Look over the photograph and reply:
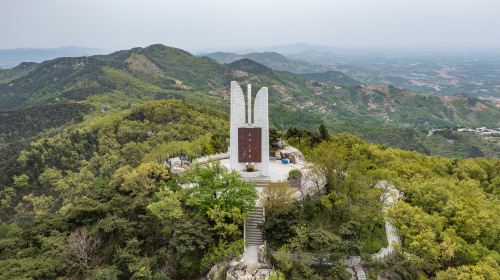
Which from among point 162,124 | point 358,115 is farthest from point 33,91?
point 358,115

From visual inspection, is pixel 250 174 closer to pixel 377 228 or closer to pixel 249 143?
pixel 249 143

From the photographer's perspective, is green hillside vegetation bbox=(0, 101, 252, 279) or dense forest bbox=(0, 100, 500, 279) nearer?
dense forest bbox=(0, 100, 500, 279)

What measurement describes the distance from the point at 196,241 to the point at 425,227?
15.3 metres

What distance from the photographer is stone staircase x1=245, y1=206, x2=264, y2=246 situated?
75.8ft

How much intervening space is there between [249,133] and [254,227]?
845 cm

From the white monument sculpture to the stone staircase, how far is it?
516 centimetres

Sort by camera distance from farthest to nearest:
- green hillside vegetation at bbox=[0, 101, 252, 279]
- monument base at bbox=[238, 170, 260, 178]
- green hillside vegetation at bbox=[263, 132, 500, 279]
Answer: monument base at bbox=[238, 170, 260, 178] → green hillside vegetation at bbox=[0, 101, 252, 279] → green hillside vegetation at bbox=[263, 132, 500, 279]

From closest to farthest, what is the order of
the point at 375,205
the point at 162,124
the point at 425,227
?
the point at 425,227 → the point at 375,205 → the point at 162,124

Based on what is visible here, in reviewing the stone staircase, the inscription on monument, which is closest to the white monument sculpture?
the inscription on monument

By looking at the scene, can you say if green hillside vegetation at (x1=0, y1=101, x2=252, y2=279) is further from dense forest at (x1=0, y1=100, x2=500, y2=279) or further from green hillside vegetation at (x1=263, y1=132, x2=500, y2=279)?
green hillside vegetation at (x1=263, y1=132, x2=500, y2=279)

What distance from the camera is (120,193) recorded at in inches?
1142

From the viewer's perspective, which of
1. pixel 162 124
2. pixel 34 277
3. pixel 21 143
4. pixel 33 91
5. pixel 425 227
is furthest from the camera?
pixel 33 91

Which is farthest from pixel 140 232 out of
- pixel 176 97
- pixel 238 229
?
pixel 176 97

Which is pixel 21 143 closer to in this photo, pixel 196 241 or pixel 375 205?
pixel 196 241
